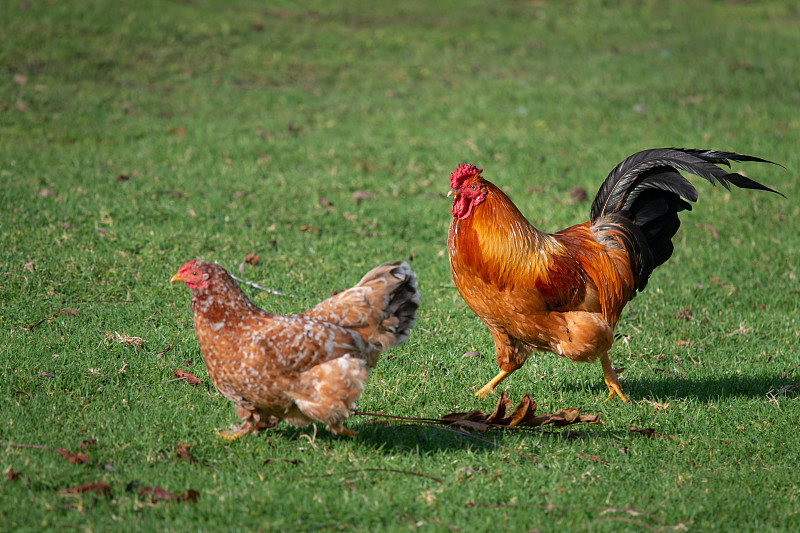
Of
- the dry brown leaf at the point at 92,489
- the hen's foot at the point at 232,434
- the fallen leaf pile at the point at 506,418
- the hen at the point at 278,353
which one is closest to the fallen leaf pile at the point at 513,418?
the fallen leaf pile at the point at 506,418

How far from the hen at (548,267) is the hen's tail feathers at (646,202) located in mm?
13

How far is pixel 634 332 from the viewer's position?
24.9ft

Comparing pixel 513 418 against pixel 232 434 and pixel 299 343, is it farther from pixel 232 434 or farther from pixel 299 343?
pixel 232 434

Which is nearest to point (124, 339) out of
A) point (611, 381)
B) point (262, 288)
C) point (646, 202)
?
point (262, 288)

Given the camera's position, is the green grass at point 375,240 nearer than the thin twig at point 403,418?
Yes

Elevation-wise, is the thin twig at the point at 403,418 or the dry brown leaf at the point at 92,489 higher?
the thin twig at the point at 403,418

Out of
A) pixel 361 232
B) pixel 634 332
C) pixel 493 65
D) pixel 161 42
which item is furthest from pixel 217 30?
pixel 634 332

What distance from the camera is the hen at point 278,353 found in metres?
4.77

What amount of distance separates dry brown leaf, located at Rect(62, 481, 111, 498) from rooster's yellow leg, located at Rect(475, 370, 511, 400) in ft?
10.2

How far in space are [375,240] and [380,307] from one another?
410cm

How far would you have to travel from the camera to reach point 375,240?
30.9 feet

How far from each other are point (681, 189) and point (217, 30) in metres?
Result: 14.5

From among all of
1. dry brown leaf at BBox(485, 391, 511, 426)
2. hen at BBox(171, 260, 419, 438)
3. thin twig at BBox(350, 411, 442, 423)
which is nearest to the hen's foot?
hen at BBox(171, 260, 419, 438)

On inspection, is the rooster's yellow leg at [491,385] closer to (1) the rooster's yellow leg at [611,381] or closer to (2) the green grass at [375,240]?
(2) the green grass at [375,240]
